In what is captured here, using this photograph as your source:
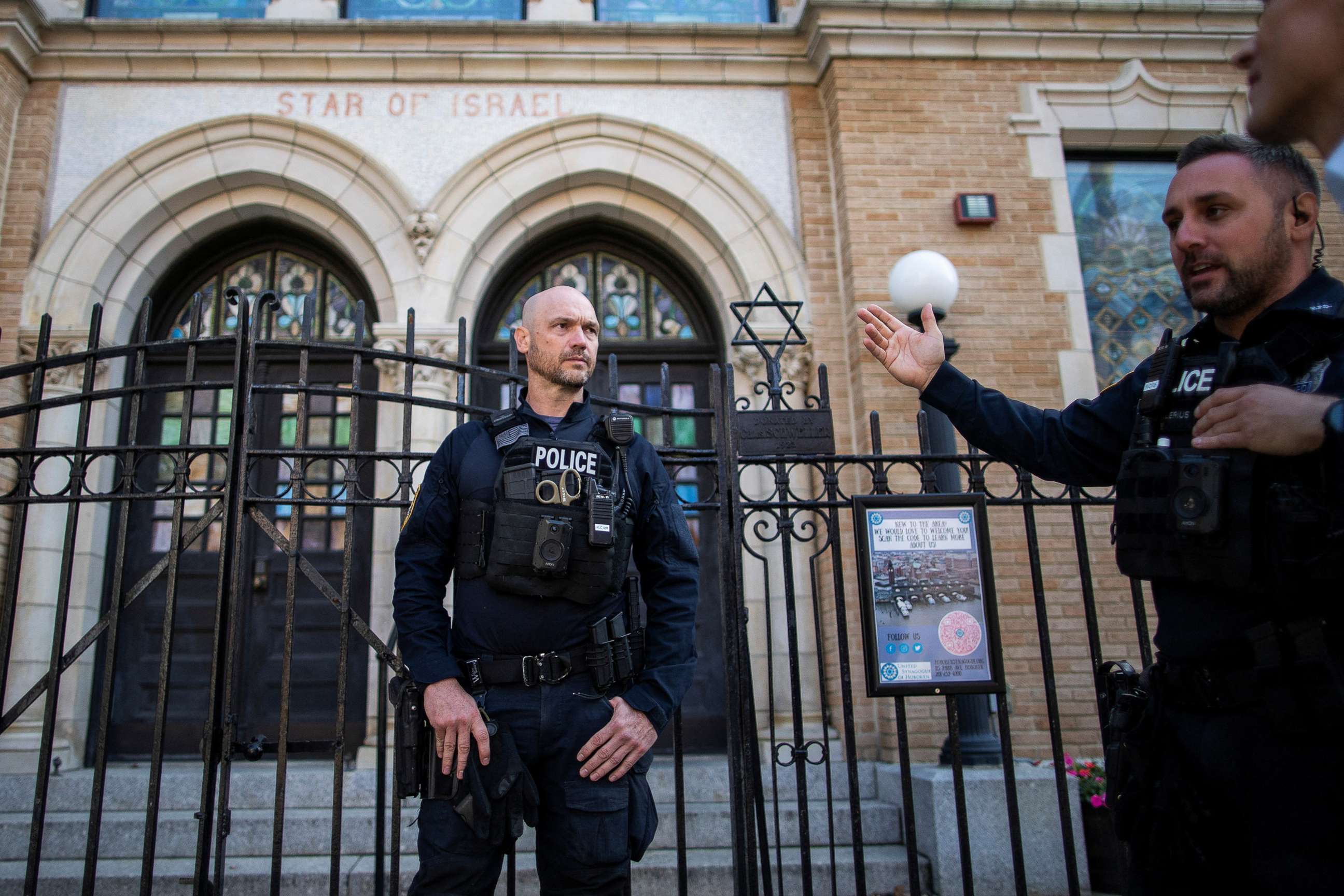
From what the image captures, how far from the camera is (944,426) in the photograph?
4930mm

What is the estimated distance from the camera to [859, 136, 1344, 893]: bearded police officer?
5.19ft

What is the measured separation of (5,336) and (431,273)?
117 inches

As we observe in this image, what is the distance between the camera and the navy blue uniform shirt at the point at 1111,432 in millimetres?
1816

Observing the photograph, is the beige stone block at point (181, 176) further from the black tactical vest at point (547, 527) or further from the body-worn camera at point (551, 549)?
the body-worn camera at point (551, 549)

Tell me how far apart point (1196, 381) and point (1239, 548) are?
1.39ft

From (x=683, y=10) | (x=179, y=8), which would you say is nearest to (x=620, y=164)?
(x=683, y=10)

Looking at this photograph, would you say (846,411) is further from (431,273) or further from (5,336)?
(5,336)

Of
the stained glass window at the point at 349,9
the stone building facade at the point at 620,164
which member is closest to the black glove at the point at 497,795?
the stone building facade at the point at 620,164

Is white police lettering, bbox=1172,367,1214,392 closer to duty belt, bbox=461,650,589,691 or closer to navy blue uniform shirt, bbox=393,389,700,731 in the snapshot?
navy blue uniform shirt, bbox=393,389,700,731

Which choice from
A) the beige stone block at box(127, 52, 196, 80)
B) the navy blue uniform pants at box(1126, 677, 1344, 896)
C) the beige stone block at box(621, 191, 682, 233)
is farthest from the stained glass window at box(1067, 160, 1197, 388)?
the beige stone block at box(127, 52, 196, 80)

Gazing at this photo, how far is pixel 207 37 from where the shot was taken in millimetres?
6477

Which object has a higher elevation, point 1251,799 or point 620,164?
point 620,164

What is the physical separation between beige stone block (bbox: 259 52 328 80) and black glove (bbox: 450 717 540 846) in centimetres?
603

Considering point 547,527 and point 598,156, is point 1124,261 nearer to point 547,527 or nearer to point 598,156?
point 598,156
